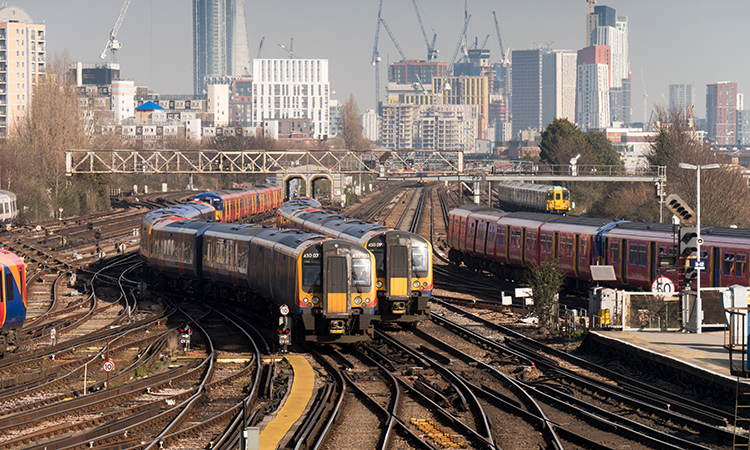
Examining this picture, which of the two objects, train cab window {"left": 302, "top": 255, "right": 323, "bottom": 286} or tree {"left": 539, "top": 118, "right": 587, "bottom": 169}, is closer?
train cab window {"left": 302, "top": 255, "right": 323, "bottom": 286}

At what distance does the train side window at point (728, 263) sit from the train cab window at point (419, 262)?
10.5 meters

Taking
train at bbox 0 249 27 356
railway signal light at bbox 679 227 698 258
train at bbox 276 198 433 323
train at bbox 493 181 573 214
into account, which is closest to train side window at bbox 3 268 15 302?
train at bbox 0 249 27 356

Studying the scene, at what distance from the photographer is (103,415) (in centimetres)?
1773

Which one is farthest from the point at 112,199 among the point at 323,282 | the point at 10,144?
the point at 323,282

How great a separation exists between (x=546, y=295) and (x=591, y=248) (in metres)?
7.17

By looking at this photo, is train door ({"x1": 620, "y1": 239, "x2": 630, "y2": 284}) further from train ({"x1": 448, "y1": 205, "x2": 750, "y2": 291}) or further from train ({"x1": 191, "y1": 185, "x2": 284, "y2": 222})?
train ({"x1": 191, "y1": 185, "x2": 284, "y2": 222})

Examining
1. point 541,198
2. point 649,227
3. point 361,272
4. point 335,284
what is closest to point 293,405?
point 335,284

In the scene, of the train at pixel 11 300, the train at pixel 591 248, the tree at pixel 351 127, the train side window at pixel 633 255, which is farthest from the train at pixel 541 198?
the tree at pixel 351 127

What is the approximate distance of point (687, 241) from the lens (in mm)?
27109

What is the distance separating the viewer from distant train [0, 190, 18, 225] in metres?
64.9

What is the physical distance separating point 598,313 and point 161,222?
2201 centimetres

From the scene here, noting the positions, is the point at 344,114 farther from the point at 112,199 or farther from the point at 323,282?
the point at 323,282

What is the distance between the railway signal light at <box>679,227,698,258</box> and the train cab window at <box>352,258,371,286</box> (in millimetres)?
9832

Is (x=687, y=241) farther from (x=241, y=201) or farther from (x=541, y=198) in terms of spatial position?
(x=541, y=198)
